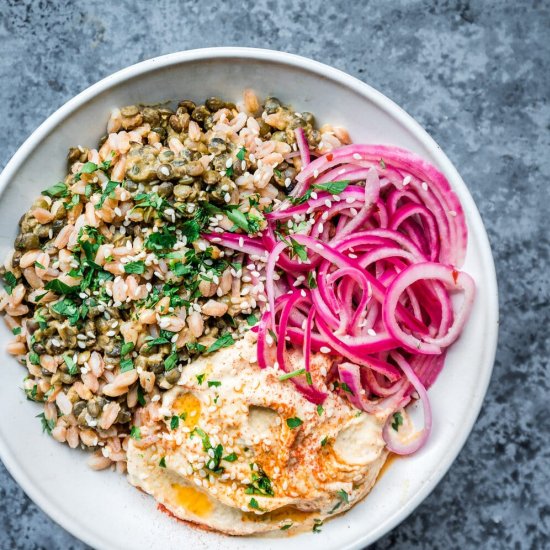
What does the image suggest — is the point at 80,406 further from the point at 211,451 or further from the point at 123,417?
the point at 211,451

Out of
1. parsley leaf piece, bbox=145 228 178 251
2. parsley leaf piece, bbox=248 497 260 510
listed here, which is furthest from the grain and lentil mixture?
parsley leaf piece, bbox=248 497 260 510

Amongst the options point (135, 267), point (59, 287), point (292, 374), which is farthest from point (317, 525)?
point (59, 287)

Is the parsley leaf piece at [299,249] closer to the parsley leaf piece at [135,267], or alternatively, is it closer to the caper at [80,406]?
the parsley leaf piece at [135,267]

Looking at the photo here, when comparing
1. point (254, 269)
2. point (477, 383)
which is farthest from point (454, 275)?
point (254, 269)

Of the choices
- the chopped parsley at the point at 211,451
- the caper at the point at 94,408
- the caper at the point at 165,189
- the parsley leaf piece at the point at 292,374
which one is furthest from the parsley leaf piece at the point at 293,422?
the caper at the point at 165,189

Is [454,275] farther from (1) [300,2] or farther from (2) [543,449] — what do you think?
(1) [300,2]

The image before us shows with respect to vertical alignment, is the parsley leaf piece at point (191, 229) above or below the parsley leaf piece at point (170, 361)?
above

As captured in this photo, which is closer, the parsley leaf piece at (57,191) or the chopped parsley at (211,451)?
the chopped parsley at (211,451)

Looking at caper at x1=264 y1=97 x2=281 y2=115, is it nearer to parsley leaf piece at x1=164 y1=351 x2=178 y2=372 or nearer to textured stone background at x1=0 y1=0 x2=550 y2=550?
textured stone background at x1=0 y1=0 x2=550 y2=550
